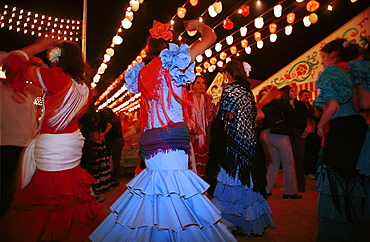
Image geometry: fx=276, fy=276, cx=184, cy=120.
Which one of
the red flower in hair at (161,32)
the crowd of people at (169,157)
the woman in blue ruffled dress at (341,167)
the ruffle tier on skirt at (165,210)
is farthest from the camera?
the woman in blue ruffled dress at (341,167)

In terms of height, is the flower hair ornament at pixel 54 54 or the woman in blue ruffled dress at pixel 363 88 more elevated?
the flower hair ornament at pixel 54 54

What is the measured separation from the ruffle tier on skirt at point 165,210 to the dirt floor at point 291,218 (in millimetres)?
1251

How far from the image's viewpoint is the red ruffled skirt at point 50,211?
231cm

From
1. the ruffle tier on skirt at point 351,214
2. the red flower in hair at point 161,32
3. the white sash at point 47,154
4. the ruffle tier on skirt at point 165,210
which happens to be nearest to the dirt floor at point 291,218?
the ruffle tier on skirt at point 351,214

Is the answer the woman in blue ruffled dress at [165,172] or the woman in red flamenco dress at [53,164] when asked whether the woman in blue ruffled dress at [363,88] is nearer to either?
the woman in blue ruffled dress at [165,172]

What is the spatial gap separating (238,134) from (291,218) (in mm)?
1502

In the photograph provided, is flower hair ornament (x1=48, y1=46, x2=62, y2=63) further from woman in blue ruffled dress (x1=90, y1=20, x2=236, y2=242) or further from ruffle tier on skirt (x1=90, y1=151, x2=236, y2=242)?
ruffle tier on skirt (x1=90, y1=151, x2=236, y2=242)

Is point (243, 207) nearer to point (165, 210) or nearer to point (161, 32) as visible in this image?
point (165, 210)

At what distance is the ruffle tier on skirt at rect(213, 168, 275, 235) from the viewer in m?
3.05

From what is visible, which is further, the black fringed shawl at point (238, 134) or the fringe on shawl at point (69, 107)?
the black fringed shawl at point (238, 134)

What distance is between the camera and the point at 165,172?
210cm

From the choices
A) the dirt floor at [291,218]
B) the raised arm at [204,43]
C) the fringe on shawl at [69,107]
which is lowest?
the dirt floor at [291,218]

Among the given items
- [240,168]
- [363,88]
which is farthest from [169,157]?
[363,88]

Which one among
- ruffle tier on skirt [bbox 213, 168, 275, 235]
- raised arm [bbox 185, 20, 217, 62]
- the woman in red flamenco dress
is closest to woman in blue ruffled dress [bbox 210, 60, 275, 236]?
ruffle tier on skirt [bbox 213, 168, 275, 235]
